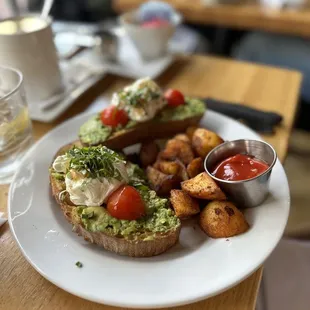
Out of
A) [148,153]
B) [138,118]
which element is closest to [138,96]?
[138,118]

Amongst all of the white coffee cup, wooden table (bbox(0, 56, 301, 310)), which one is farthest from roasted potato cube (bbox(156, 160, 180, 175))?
the white coffee cup

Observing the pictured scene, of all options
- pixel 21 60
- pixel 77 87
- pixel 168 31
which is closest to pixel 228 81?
pixel 168 31

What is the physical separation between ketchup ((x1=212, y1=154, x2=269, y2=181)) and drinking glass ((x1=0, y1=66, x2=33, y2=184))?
648 millimetres

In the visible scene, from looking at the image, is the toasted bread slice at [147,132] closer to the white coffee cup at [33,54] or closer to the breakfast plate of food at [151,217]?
the breakfast plate of food at [151,217]

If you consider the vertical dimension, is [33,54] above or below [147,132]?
above

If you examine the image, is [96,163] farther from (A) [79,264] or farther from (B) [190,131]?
(B) [190,131]

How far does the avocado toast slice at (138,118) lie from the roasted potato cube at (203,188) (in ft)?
A: 1.13

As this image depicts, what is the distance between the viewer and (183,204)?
3.48 ft

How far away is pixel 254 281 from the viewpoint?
3.19 feet

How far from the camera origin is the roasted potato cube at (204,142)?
1261 mm

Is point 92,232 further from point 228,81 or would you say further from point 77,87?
point 228,81

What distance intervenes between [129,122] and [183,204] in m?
0.44

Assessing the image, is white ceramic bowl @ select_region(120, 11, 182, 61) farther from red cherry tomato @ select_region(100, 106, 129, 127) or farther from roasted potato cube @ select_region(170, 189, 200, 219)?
roasted potato cube @ select_region(170, 189, 200, 219)

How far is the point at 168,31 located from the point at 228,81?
15.2 inches
